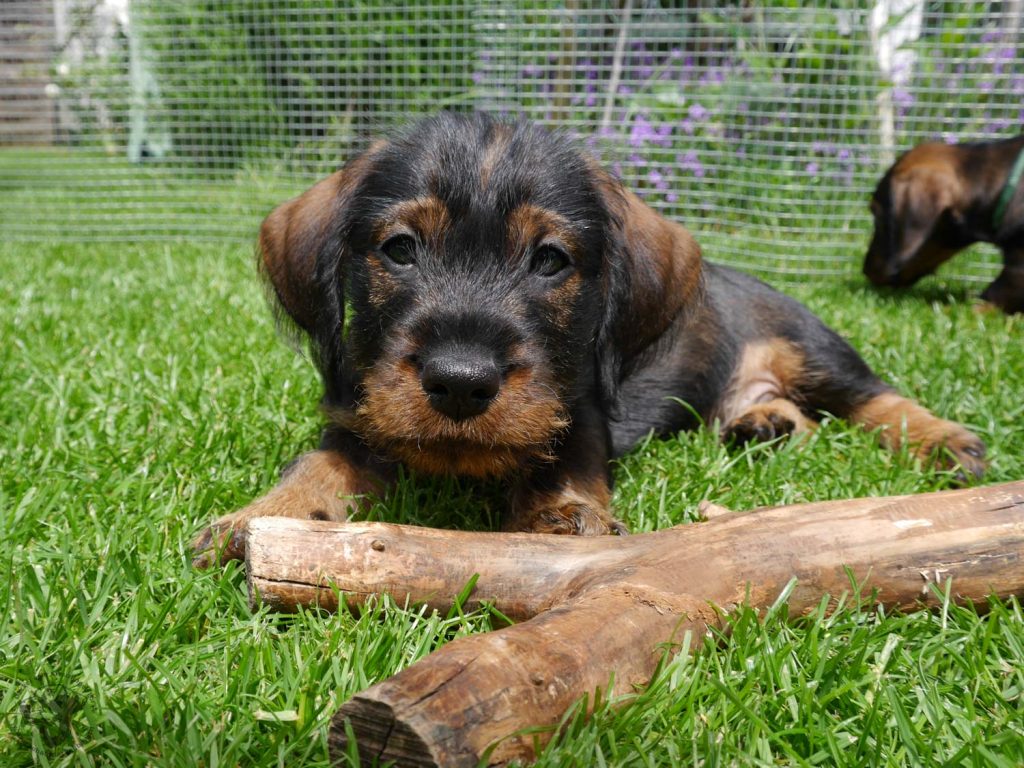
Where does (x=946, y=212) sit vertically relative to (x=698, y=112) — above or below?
below

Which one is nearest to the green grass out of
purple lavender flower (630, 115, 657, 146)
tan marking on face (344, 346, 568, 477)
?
tan marking on face (344, 346, 568, 477)

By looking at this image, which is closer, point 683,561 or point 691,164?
point 683,561

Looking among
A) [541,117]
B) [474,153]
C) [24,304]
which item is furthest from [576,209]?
[541,117]

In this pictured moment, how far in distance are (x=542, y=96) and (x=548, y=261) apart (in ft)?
17.6

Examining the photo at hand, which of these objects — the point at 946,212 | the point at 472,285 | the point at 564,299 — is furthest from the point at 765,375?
the point at 946,212

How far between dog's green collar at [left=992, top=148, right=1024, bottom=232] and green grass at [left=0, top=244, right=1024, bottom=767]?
308cm

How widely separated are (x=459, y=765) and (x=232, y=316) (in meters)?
4.29

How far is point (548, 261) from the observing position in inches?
104

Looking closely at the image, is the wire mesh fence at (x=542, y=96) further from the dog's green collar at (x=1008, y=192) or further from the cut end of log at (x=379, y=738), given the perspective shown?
the cut end of log at (x=379, y=738)

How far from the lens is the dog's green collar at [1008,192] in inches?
257

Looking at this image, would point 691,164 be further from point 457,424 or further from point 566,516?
point 457,424

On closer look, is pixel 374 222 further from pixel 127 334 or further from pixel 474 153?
pixel 127 334

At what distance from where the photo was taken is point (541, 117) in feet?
26.0

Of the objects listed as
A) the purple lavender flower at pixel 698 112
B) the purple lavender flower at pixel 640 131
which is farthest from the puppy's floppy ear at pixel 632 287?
the purple lavender flower at pixel 698 112
